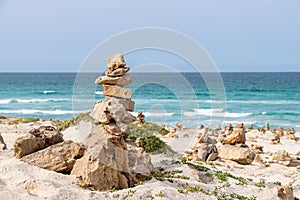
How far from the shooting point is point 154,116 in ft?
138

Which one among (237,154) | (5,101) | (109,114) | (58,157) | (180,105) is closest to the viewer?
(58,157)

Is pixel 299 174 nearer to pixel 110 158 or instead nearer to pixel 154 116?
pixel 110 158

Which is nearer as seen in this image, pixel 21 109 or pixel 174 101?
pixel 21 109

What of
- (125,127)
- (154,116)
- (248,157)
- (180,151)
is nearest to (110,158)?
(125,127)

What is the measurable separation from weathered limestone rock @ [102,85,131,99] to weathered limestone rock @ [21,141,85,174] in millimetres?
5140

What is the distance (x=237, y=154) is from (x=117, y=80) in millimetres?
5910

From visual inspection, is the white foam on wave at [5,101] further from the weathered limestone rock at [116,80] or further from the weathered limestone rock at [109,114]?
the weathered limestone rock at [109,114]

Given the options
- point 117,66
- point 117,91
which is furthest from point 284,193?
point 117,66

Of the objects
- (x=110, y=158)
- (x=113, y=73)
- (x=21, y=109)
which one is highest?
(x=113, y=73)

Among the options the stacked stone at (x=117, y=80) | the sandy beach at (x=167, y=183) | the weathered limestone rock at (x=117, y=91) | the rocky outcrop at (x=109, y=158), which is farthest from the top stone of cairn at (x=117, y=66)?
the sandy beach at (x=167, y=183)

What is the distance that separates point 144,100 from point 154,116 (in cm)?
2095

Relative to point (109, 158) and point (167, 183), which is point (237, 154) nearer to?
point (167, 183)

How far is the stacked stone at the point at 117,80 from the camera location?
1608cm

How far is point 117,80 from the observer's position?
1631 centimetres
